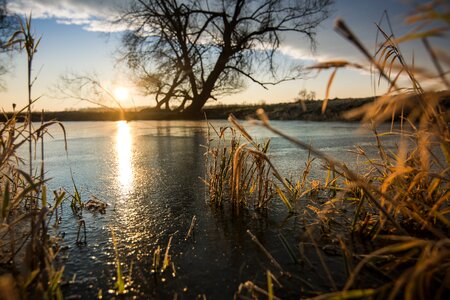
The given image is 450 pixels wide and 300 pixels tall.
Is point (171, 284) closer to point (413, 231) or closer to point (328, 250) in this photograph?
point (328, 250)

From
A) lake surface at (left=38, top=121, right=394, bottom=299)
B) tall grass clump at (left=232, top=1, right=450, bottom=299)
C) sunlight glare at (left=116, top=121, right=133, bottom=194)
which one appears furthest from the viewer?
sunlight glare at (left=116, top=121, right=133, bottom=194)

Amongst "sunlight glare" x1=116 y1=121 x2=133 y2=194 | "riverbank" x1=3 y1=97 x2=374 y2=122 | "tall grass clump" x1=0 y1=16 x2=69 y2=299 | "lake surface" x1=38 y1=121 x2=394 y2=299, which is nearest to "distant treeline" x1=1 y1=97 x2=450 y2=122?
"riverbank" x1=3 y1=97 x2=374 y2=122

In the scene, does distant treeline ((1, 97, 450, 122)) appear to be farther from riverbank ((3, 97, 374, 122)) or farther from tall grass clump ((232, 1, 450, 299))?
tall grass clump ((232, 1, 450, 299))

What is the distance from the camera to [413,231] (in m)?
1.12

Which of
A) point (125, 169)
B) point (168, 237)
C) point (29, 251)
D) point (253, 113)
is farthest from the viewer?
point (253, 113)

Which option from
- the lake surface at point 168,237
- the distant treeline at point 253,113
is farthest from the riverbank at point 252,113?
the lake surface at point 168,237

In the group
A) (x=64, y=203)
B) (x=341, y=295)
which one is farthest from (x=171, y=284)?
(x=64, y=203)

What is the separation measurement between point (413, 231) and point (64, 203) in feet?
5.23

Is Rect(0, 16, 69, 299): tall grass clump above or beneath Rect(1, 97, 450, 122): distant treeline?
beneath

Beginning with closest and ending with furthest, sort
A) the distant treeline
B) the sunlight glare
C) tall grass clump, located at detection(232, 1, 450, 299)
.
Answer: tall grass clump, located at detection(232, 1, 450, 299) → the sunlight glare → the distant treeline

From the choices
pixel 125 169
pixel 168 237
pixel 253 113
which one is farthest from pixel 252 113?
pixel 168 237

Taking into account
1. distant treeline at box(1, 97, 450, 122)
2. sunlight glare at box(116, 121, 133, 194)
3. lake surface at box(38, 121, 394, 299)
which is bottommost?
lake surface at box(38, 121, 394, 299)

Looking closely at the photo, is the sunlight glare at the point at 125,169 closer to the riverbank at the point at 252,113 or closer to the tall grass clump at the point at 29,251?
the tall grass clump at the point at 29,251

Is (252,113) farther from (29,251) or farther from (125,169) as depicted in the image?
(29,251)
